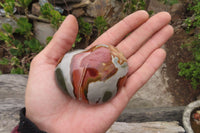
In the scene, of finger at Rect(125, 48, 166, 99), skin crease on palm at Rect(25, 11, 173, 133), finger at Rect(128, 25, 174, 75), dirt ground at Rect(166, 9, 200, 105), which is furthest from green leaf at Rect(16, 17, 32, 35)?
dirt ground at Rect(166, 9, 200, 105)

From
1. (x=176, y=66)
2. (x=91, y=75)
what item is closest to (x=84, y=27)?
(x=91, y=75)

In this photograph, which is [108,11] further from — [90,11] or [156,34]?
[156,34]

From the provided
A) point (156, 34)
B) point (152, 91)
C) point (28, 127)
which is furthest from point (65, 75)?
point (152, 91)

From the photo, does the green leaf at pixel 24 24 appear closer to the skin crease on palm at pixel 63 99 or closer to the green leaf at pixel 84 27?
the green leaf at pixel 84 27

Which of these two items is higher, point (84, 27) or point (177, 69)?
point (84, 27)

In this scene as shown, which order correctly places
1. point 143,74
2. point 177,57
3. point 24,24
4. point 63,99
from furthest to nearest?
point 177,57 < point 24,24 < point 143,74 < point 63,99

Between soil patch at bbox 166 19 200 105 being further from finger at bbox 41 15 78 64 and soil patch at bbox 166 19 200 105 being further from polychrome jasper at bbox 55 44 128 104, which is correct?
finger at bbox 41 15 78 64

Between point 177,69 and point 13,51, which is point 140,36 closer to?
point 177,69
